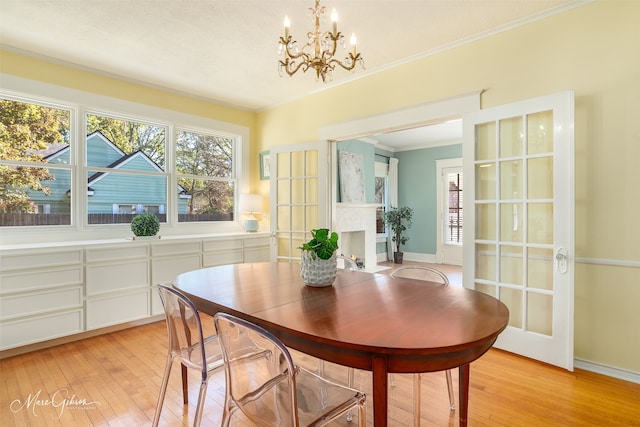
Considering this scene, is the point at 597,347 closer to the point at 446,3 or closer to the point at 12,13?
the point at 446,3

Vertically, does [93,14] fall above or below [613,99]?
above

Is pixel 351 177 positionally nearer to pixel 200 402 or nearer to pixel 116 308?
pixel 116 308

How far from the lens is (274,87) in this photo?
3994 mm

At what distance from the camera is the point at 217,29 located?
2715mm

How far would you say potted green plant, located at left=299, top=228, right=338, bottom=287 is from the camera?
182cm

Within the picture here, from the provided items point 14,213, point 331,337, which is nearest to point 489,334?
point 331,337

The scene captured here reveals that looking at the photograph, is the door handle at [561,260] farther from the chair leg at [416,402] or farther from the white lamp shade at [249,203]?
the white lamp shade at [249,203]

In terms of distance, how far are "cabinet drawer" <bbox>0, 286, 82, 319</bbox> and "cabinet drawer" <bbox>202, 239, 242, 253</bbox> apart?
1270mm

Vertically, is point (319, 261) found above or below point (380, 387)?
above

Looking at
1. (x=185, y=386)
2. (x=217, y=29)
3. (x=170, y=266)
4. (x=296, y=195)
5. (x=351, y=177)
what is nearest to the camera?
(x=185, y=386)

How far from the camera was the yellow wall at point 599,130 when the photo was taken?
2240 millimetres

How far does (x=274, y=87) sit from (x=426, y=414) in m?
3.61

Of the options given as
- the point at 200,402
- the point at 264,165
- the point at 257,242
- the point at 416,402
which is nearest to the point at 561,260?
the point at 416,402

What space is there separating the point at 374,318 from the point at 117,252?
115 inches
